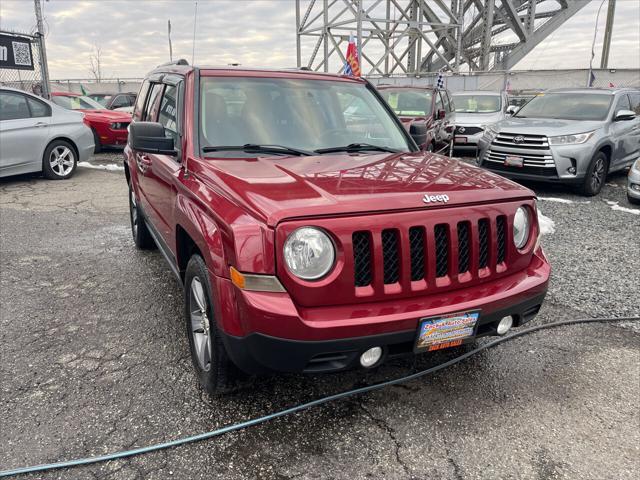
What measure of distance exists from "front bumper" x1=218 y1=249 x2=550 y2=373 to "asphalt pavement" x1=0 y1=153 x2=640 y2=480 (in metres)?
0.49

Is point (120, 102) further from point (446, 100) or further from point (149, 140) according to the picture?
point (149, 140)

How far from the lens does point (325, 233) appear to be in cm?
225

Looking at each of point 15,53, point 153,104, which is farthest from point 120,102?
point 153,104

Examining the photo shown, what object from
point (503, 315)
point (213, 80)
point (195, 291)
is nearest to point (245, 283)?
point (195, 291)

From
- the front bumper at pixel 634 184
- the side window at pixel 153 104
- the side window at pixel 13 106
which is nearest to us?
the side window at pixel 153 104

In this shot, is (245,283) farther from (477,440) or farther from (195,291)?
(477,440)

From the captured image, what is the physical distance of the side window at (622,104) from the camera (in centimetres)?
910

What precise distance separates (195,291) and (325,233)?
3.33ft

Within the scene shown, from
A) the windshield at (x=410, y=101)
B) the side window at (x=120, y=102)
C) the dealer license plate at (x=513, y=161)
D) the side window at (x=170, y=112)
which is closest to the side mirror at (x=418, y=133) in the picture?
the side window at (x=170, y=112)

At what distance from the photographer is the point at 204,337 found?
2879 mm

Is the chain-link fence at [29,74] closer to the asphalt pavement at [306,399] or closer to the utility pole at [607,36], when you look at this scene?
the asphalt pavement at [306,399]

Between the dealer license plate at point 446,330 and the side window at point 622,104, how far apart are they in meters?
8.23

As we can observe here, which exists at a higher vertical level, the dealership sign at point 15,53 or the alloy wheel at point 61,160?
the dealership sign at point 15,53

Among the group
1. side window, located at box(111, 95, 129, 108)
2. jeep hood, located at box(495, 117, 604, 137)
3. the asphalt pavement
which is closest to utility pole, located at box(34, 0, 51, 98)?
side window, located at box(111, 95, 129, 108)
